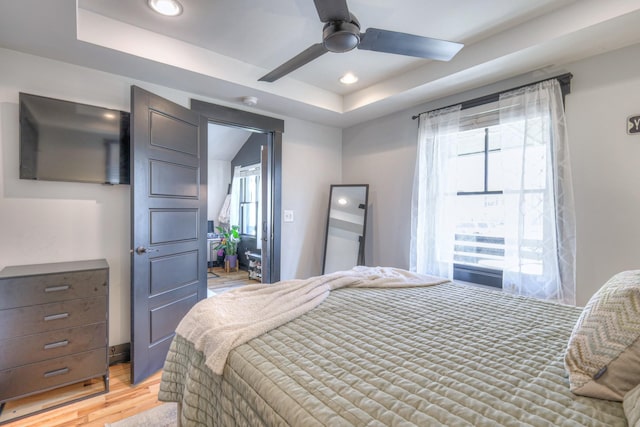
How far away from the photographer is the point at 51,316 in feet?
6.37

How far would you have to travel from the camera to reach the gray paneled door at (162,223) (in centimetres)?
220

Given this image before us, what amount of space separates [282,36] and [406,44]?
95cm

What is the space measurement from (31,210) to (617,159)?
13.2ft

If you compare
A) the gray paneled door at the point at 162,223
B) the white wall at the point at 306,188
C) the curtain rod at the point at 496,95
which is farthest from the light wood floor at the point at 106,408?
the curtain rod at the point at 496,95

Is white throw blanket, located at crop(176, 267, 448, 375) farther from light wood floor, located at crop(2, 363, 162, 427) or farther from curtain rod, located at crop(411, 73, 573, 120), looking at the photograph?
curtain rod, located at crop(411, 73, 573, 120)

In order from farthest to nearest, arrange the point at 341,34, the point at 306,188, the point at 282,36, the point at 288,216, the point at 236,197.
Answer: the point at 236,197 → the point at 306,188 → the point at 288,216 → the point at 282,36 → the point at 341,34

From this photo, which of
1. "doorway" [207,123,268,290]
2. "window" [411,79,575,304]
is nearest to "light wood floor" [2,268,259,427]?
"window" [411,79,575,304]

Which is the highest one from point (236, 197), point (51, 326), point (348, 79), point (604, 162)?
point (348, 79)

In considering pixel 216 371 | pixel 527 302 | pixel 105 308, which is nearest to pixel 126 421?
pixel 105 308

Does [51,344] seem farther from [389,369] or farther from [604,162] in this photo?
[604,162]

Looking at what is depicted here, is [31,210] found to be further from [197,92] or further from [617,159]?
[617,159]

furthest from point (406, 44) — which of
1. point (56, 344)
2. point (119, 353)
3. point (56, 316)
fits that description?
point (119, 353)

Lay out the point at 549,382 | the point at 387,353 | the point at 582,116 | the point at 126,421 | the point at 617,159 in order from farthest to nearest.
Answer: the point at 582,116 < the point at 617,159 < the point at 126,421 < the point at 387,353 < the point at 549,382

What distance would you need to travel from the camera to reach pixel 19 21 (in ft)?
5.74
